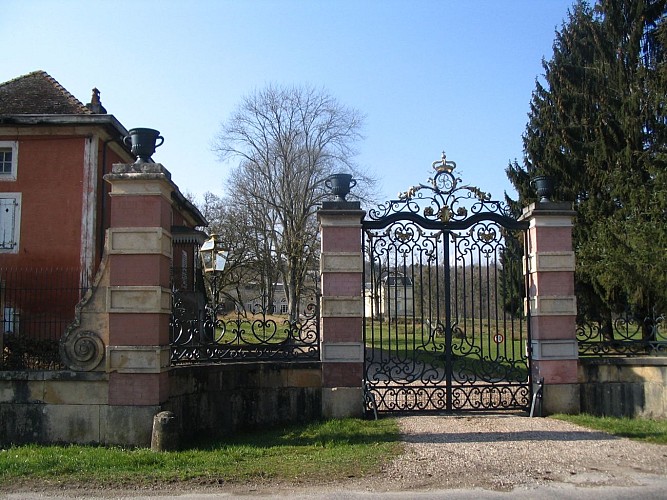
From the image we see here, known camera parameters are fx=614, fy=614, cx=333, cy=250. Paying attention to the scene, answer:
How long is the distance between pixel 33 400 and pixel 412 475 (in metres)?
5.21

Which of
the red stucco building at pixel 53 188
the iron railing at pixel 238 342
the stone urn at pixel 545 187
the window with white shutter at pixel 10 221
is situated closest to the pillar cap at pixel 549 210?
the stone urn at pixel 545 187

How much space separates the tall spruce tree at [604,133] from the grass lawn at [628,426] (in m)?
6.50

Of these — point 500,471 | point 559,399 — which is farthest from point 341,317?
point 559,399

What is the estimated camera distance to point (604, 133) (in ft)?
66.1

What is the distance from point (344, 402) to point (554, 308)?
3688 mm

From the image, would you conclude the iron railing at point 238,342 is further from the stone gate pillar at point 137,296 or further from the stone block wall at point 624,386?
the stone block wall at point 624,386

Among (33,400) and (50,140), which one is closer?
(33,400)

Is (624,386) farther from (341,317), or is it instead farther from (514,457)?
(341,317)

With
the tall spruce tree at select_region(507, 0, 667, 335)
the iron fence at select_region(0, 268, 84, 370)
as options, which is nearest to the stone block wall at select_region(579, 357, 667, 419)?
the tall spruce tree at select_region(507, 0, 667, 335)

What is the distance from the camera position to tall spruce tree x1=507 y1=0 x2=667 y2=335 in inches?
661

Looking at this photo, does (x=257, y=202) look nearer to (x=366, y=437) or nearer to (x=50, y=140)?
(x=50, y=140)

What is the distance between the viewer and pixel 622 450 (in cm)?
771

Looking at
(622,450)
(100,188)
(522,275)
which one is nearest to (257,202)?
(100,188)

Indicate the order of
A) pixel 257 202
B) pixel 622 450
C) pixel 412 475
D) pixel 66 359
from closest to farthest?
pixel 412 475 → pixel 622 450 → pixel 66 359 → pixel 257 202
